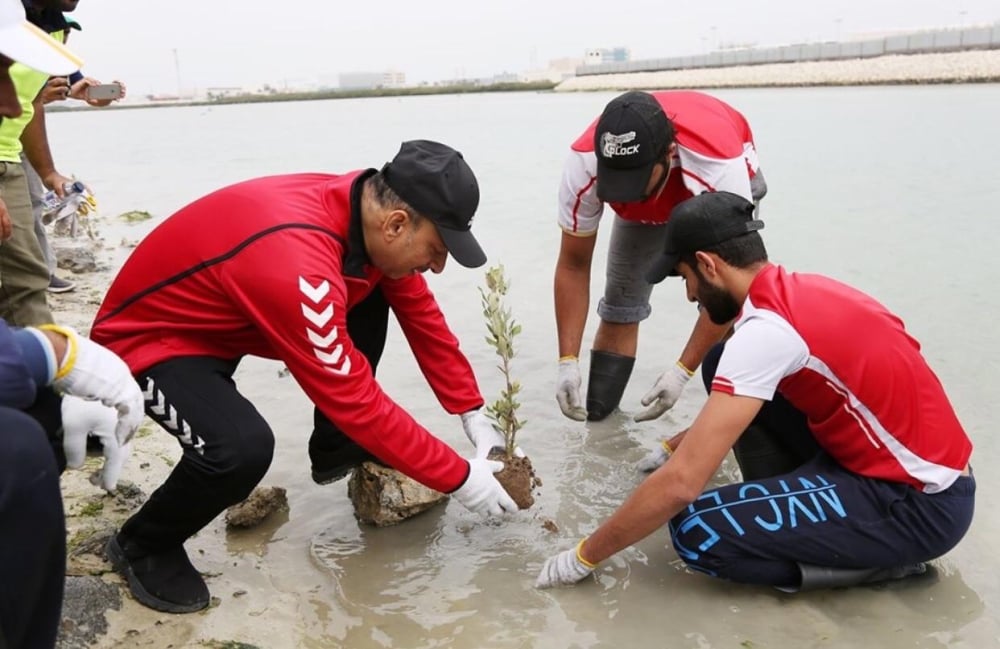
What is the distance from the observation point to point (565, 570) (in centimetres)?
314

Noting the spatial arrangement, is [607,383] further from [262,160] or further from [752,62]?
[752,62]

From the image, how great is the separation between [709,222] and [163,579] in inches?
83.8

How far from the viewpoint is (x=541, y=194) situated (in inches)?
542

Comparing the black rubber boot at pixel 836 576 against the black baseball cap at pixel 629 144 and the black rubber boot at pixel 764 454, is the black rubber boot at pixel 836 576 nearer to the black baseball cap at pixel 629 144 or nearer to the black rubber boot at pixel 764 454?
the black rubber boot at pixel 764 454

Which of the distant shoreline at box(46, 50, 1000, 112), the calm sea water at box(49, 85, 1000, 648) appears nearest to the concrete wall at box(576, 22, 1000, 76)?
the distant shoreline at box(46, 50, 1000, 112)

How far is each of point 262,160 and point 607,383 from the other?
17422 millimetres

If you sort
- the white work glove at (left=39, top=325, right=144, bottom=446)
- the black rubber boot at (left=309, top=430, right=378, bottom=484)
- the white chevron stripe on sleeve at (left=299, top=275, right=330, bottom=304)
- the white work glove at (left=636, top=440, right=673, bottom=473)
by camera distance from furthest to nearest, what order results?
the white work glove at (left=636, top=440, right=673, bottom=473) → the black rubber boot at (left=309, top=430, right=378, bottom=484) → the white chevron stripe on sleeve at (left=299, top=275, right=330, bottom=304) → the white work glove at (left=39, top=325, right=144, bottom=446)

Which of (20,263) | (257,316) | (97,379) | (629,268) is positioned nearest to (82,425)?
(97,379)

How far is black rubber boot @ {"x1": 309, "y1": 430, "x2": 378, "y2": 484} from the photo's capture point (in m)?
3.68

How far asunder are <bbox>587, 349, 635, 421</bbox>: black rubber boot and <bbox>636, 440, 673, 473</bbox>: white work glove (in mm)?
651

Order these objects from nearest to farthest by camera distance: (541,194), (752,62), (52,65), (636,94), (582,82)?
(52,65) < (636,94) < (541,194) < (752,62) < (582,82)

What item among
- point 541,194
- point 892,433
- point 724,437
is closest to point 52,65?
point 724,437

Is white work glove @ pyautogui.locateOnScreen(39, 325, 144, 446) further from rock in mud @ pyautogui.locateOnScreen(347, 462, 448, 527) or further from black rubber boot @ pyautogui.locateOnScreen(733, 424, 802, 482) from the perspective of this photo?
black rubber boot @ pyautogui.locateOnScreen(733, 424, 802, 482)

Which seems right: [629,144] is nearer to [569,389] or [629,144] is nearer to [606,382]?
[569,389]
